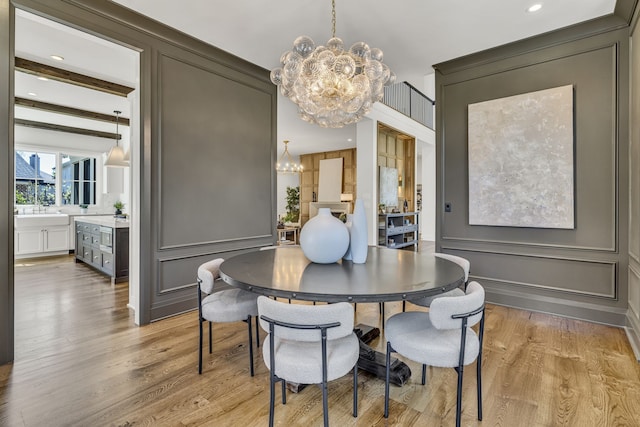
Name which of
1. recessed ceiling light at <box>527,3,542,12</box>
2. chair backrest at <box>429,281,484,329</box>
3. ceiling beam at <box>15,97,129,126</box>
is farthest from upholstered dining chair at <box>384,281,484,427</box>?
ceiling beam at <box>15,97,129,126</box>

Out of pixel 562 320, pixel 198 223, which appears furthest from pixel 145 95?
pixel 562 320

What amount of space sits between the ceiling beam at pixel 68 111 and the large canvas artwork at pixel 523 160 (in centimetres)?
636

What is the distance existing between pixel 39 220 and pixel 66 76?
3.76 meters

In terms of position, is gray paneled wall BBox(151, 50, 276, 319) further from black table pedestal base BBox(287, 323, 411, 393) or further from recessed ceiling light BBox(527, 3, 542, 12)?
recessed ceiling light BBox(527, 3, 542, 12)

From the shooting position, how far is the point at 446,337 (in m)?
1.60

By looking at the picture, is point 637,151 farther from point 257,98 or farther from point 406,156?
point 406,156

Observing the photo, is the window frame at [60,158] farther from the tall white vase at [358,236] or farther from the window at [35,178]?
the tall white vase at [358,236]

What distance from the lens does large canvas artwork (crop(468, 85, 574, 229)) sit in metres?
3.13

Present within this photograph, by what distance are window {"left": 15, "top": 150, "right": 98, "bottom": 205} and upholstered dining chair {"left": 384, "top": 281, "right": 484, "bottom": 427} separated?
27.4 feet

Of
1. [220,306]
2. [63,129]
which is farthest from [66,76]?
[220,306]

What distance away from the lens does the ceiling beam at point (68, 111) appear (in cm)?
509

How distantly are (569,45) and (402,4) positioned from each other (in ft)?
6.13

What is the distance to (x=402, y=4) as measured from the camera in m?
2.69

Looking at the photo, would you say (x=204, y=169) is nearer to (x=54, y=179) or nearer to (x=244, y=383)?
(x=244, y=383)
